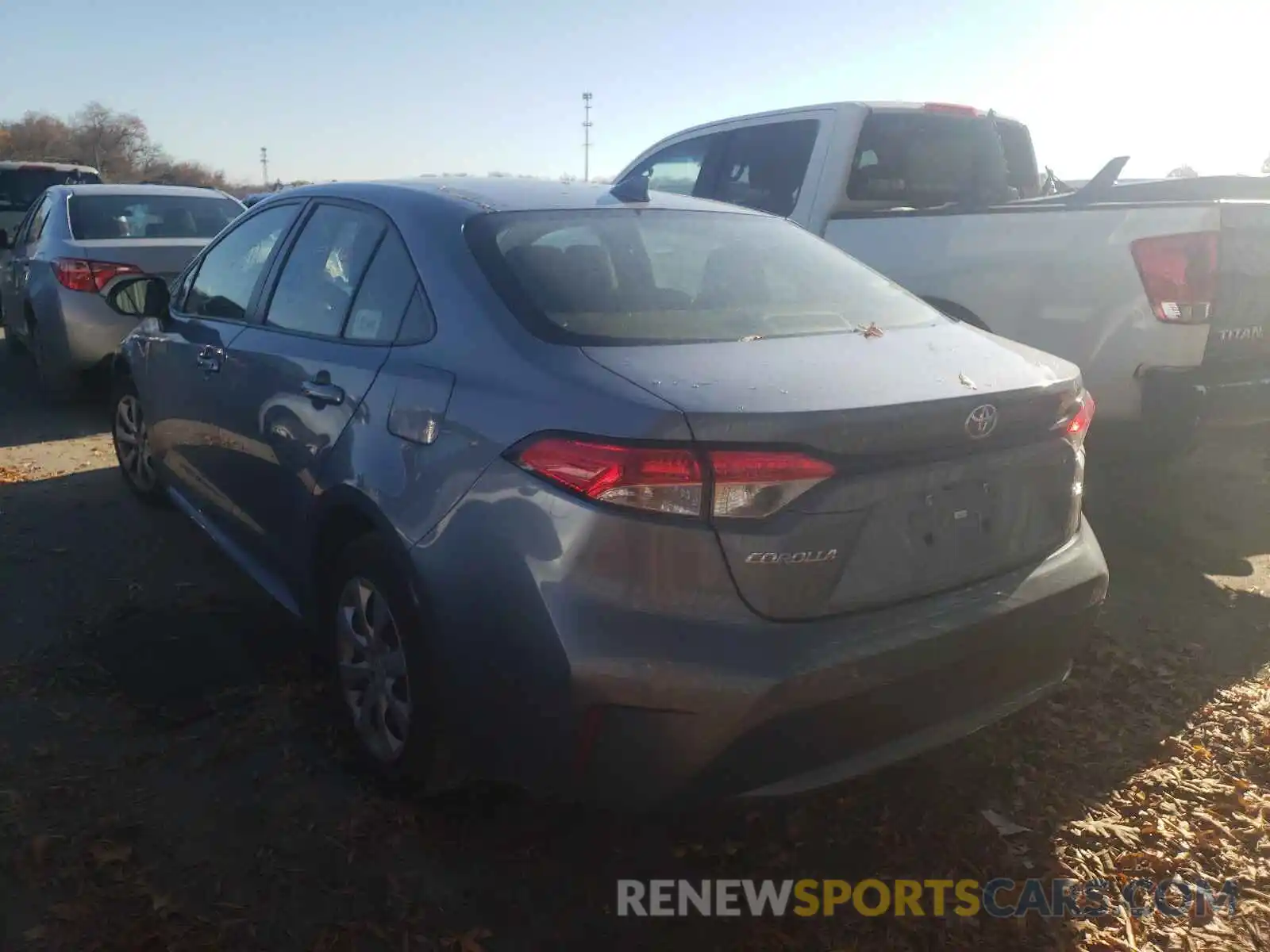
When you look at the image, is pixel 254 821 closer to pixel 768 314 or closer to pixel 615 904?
pixel 615 904

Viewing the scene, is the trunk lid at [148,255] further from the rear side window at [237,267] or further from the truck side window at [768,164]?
the truck side window at [768,164]

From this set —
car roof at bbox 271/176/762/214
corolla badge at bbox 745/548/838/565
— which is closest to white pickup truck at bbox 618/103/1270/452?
car roof at bbox 271/176/762/214

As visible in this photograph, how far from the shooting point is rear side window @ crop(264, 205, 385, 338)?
10.2 ft

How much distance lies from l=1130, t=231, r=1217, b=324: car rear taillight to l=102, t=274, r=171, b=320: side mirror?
420cm

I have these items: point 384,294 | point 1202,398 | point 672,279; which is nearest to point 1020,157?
point 1202,398

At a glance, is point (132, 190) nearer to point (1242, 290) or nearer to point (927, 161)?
point (927, 161)

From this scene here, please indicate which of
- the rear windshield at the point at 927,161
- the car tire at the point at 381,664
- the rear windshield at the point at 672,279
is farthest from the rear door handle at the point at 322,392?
the rear windshield at the point at 927,161

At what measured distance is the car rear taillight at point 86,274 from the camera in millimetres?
6938

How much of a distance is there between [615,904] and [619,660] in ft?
2.57

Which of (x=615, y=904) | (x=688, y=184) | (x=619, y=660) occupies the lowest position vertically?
(x=615, y=904)

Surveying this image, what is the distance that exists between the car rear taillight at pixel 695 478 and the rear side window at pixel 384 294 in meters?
0.99

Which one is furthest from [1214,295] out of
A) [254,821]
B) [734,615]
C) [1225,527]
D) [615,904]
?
[254,821]

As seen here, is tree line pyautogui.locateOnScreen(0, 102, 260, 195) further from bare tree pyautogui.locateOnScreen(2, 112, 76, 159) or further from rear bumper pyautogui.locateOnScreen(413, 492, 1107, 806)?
rear bumper pyautogui.locateOnScreen(413, 492, 1107, 806)

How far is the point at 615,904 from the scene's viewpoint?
2498mm
